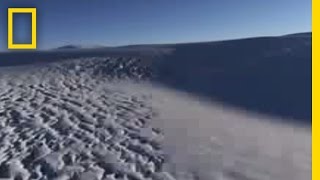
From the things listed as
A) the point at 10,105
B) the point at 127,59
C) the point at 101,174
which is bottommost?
the point at 101,174

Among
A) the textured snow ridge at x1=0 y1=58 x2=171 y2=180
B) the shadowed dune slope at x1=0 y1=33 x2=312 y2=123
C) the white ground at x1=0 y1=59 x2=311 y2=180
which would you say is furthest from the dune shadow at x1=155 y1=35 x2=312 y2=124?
the textured snow ridge at x1=0 y1=58 x2=171 y2=180

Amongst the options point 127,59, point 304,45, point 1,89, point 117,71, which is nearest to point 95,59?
point 127,59

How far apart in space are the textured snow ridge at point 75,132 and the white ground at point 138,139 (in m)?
0.01

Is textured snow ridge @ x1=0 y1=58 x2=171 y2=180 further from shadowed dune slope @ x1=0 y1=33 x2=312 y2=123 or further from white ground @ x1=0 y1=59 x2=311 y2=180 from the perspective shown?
shadowed dune slope @ x1=0 y1=33 x2=312 y2=123

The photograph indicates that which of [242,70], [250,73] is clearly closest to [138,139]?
[250,73]

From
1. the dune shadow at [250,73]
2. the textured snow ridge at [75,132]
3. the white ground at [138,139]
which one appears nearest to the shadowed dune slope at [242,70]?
the dune shadow at [250,73]

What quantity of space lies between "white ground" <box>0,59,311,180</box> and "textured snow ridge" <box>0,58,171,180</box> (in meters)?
0.01

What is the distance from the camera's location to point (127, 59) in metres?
16.4

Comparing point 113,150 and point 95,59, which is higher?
point 95,59

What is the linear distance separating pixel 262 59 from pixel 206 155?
1074cm

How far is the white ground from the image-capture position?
6250 mm

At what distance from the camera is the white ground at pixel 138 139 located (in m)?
6.25

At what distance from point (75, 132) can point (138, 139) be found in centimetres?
119

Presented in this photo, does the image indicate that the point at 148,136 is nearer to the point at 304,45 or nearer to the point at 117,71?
the point at 117,71
